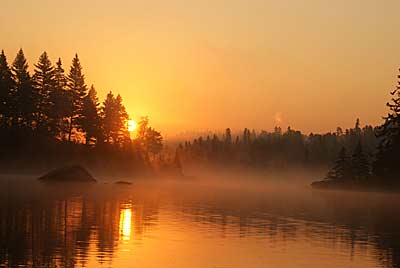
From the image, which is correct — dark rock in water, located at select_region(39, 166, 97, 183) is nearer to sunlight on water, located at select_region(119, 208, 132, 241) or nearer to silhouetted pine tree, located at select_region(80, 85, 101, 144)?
silhouetted pine tree, located at select_region(80, 85, 101, 144)

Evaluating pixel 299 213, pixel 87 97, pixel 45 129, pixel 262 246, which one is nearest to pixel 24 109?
pixel 45 129

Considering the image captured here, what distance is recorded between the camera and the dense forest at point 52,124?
87750 mm

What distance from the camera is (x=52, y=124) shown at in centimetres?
9569

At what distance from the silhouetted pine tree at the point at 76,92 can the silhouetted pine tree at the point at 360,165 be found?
43.5 meters

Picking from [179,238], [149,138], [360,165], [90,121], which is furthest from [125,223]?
[149,138]

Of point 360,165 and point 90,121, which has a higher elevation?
point 90,121

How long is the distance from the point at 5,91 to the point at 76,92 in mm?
14023

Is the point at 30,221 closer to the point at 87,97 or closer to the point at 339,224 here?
the point at 339,224

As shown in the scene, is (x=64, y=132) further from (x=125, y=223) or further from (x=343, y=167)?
(x=125, y=223)

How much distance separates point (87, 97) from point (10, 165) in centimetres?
2273

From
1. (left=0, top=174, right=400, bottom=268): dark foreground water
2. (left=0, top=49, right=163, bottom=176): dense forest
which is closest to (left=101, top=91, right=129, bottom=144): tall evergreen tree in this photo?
(left=0, top=49, right=163, bottom=176): dense forest

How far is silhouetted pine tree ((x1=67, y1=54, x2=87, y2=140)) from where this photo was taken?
101 meters

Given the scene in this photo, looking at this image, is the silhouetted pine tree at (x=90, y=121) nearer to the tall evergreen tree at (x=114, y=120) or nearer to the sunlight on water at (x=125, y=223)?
the tall evergreen tree at (x=114, y=120)

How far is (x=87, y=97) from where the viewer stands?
104 meters
